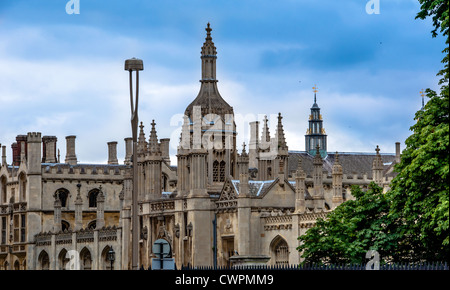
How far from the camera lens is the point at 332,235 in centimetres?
4869

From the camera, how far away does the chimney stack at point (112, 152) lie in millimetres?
96812

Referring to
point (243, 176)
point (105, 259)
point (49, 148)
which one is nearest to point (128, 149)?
A: point (49, 148)

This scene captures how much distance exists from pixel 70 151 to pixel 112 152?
14.3 feet

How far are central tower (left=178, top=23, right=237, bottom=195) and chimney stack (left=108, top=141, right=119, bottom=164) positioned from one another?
27.4 meters

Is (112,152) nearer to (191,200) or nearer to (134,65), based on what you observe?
(191,200)

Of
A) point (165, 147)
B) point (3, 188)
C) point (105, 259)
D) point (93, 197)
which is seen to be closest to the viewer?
point (105, 259)

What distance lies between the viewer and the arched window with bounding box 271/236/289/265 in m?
63.0

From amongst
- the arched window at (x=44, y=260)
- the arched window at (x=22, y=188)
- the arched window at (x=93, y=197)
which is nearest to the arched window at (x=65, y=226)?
the arched window at (x=93, y=197)

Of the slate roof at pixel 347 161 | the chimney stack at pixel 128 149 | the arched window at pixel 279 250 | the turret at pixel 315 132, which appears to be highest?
the turret at pixel 315 132

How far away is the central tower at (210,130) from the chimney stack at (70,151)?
82.8 feet

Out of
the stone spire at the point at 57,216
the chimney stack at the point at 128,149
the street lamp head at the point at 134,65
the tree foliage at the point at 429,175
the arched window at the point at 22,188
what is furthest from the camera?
the chimney stack at the point at 128,149

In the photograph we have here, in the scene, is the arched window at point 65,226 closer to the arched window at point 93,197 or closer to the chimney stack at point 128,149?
the arched window at point 93,197

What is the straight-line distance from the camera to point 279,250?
6388 centimetres

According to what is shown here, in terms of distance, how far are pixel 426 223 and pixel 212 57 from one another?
3216cm
